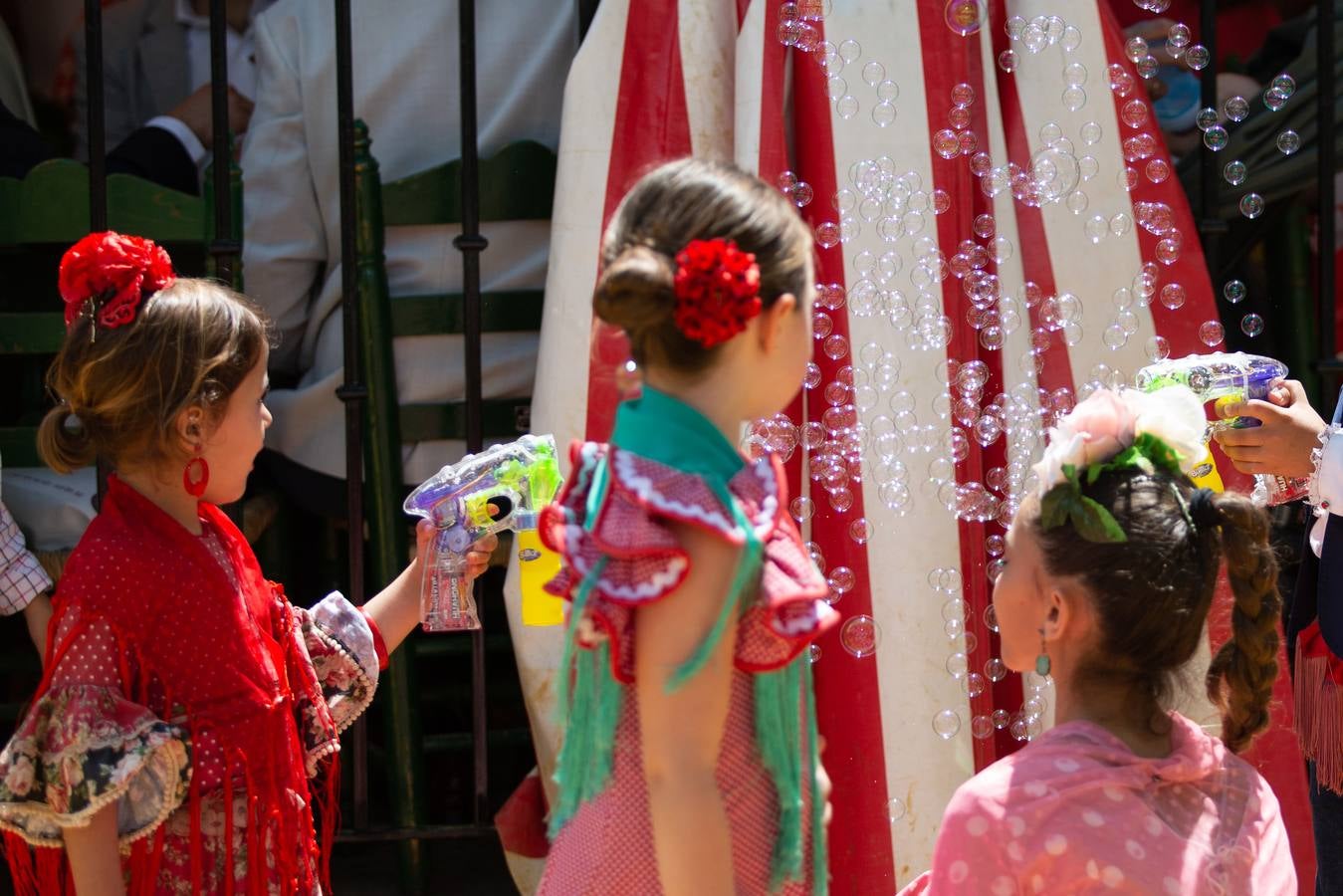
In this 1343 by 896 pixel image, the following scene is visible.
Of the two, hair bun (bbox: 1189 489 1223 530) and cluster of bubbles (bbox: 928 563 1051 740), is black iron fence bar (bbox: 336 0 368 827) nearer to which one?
cluster of bubbles (bbox: 928 563 1051 740)

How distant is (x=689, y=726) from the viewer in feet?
4.46

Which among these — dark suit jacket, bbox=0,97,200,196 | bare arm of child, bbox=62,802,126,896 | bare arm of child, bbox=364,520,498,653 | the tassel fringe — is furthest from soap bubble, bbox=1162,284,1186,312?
dark suit jacket, bbox=0,97,200,196

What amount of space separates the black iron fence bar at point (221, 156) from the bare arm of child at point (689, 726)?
1.65 m

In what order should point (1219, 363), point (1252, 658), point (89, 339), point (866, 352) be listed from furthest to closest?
1. point (866, 352)
2. point (1219, 363)
3. point (89, 339)
4. point (1252, 658)

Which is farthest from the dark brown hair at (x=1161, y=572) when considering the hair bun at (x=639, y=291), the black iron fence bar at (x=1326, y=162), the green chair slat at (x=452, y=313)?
the green chair slat at (x=452, y=313)

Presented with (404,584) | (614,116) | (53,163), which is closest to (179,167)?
(53,163)

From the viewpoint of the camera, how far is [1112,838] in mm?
1571

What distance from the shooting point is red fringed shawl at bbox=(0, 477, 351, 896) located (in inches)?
67.4

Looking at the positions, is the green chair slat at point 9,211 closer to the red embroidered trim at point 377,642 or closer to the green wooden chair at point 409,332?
the green wooden chair at point 409,332

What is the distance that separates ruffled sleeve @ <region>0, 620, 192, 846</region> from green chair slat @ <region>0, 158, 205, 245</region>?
57.9 inches

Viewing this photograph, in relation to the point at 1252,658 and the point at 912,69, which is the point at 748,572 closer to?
the point at 1252,658

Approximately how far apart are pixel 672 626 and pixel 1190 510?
641 millimetres

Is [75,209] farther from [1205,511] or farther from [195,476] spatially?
[1205,511]

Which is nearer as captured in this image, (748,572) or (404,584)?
(748,572)
